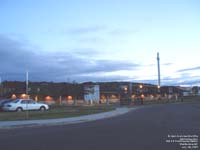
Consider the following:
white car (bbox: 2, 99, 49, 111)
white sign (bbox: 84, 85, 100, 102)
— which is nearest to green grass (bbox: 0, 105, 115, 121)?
white car (bbox: 2, 99, 49, 111)

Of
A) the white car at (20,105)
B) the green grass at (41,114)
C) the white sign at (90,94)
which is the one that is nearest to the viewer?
the green grass at (41,114)

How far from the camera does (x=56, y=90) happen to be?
314 ft

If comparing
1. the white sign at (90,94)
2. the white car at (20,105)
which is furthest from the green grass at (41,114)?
the white sign at (90,94)

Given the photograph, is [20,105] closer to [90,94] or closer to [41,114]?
[41,114]

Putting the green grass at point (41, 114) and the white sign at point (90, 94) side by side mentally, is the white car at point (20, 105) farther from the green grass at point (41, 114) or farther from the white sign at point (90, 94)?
the white sign at point (90, 94)

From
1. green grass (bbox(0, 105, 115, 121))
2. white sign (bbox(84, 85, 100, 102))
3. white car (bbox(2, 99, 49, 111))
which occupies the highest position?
white sign (bbox(84, 85, 100, 102))

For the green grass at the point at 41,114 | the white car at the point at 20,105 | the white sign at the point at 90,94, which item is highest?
the white sign at the point at 90,94

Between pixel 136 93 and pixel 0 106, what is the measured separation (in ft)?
290

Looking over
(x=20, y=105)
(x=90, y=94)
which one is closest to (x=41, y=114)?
(x=20, y=105)

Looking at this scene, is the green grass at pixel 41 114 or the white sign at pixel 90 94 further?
the white sign at pixel 90 94

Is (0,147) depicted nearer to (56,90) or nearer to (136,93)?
(56,90)

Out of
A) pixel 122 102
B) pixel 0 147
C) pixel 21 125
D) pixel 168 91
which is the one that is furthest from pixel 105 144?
pixel 168 91

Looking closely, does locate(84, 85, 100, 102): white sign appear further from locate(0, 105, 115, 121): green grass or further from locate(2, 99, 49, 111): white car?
locate(0, 105, 115, 121): green grass

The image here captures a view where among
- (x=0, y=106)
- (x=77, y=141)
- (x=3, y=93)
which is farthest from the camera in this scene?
(x=3, y=93)
